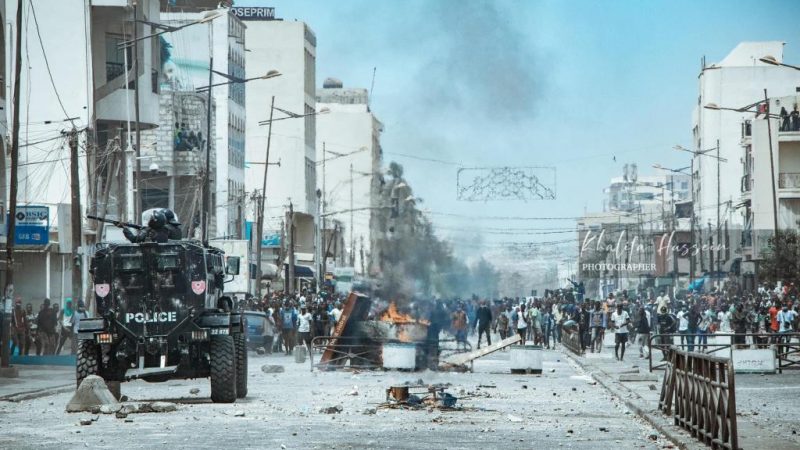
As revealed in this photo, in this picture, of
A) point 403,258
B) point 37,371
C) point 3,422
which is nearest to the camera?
point 3,422

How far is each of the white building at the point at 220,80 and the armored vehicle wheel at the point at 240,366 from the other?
5850 cm

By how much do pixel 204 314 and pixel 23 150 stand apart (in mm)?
30310

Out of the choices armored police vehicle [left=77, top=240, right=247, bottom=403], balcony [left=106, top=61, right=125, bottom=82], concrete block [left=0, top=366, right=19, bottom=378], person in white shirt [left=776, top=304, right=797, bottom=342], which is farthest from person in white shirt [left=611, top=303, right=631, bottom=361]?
balcony [left=106, top=61, right=125, bottom=82]

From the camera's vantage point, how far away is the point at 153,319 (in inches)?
982

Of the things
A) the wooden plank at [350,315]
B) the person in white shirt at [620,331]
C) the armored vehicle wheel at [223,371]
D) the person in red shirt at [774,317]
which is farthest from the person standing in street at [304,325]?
→ the armored vehicle wheel at [223,371]

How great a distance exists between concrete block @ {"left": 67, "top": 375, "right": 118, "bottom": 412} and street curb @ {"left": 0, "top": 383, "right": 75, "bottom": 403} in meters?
3.43

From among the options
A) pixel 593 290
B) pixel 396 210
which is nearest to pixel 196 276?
pixel 396 210

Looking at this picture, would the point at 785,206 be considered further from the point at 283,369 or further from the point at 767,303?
the point at 283,369

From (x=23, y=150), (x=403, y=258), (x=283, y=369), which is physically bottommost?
(x=283, y=369)

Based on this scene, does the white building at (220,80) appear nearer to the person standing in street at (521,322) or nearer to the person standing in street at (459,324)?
the person standing in street at (521,322)

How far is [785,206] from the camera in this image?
8188 cm

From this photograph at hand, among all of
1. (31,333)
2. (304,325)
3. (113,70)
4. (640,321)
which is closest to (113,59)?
(113,70)

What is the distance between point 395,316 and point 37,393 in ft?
47.8

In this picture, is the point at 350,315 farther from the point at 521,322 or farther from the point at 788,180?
the point at 788,180
